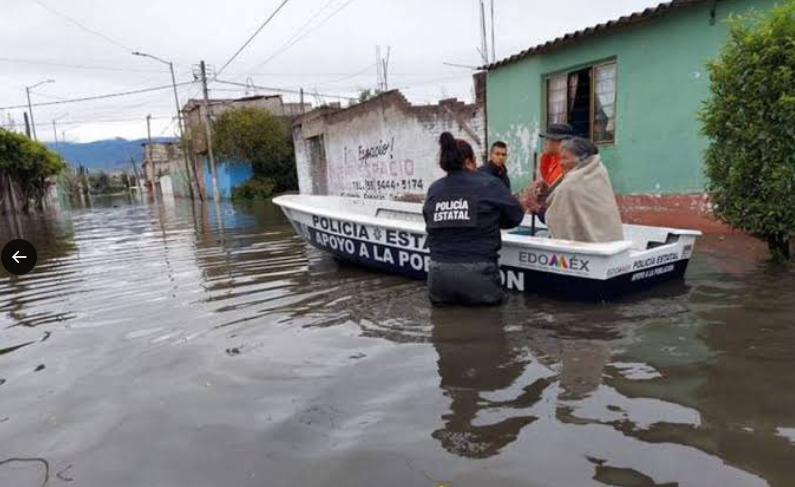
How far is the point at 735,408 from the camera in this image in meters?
2.69

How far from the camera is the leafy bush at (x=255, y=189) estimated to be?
29812 millimetres

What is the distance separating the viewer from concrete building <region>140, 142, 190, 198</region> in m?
42.4

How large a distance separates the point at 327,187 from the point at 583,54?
12.8 m

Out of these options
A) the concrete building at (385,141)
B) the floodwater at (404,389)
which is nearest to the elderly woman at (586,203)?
the floodwater at (404,389)

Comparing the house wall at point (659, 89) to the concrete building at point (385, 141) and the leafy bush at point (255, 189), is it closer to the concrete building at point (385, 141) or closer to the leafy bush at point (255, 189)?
the concrete building at point (385, 141)

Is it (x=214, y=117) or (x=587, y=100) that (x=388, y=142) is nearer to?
(x=587, y=100)

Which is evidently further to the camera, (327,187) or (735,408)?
(327,187)

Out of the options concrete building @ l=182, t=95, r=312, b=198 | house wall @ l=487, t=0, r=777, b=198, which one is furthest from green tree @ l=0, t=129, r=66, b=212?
house wall @ l=487, t=0, r=777, b=198

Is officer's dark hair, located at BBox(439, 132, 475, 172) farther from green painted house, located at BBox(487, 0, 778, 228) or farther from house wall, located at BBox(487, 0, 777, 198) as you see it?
house wall, located at BBox(487, 0, 777, 198)

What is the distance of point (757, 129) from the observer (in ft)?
16.5

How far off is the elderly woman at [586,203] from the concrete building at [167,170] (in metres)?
37.1

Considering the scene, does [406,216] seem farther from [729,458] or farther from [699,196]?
[729,458]

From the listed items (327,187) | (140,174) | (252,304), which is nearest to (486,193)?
(252,304)

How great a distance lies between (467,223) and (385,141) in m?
11.7
